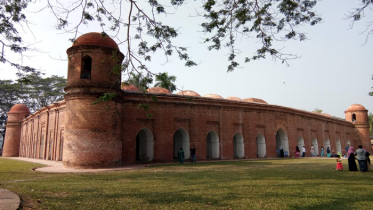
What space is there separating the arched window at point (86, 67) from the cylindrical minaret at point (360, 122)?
31.3 metres

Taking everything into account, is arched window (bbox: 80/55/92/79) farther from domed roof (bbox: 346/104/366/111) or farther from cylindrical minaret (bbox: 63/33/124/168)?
domed roof (bbox: 346/104/366/111)

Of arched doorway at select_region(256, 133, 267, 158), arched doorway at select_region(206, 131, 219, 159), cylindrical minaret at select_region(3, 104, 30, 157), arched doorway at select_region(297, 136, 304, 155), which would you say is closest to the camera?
arched doorway at select_region(206, 131, 219, 159)

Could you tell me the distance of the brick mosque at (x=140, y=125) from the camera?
12.5 metres

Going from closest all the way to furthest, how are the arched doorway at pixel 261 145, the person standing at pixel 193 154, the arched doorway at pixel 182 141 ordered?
the person standing at pixel 193 154
the arched doorway at pixel 182 141
the arched doorway at pixel 261 145

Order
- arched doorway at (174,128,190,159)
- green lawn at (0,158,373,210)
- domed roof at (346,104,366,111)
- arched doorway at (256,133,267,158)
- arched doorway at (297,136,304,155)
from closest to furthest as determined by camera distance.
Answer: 1. green lawn at (0,158,373,210)
2. arched doorway at (174,128,190,159)
3. arched doorway at (256,133,267,158)
4. arched doorway at (297,136,304,155)
5. domed roof at (346,104,366,111)

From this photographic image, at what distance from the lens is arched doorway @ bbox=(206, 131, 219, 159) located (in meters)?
17.8

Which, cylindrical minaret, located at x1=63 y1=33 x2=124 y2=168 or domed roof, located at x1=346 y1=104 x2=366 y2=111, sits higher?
domed roof, located at x1=346 y1=104 x2=366 y2=111

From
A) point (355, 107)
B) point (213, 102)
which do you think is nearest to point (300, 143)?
point (213, 102)

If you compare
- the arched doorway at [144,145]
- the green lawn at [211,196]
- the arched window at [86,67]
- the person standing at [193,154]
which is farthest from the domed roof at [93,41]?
the green lawn at [211,196]

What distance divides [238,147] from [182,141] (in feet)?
14.4

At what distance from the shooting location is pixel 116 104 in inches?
528

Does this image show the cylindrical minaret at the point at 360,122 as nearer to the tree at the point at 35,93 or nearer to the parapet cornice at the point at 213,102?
the parapet cornice at the point at 213,102

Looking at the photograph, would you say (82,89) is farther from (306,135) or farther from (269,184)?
(306,135)

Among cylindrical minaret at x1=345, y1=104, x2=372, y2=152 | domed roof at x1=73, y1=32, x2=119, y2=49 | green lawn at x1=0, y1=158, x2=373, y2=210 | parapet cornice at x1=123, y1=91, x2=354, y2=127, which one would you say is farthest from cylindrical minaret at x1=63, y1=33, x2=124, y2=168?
cylindrical minaret at x1=345, y1=104, x2=372, y2=152
